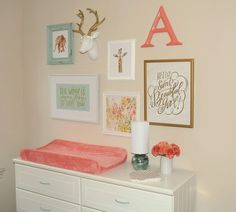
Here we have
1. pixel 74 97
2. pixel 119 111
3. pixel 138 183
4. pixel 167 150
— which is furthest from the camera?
pixel 74 97

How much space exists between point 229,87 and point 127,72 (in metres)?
0.77

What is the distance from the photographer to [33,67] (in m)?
3.06

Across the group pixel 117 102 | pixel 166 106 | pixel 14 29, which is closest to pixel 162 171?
pixel 166 106

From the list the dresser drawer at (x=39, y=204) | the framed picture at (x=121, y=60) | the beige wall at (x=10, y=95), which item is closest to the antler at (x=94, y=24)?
the framed picture at (x=121, y=60)

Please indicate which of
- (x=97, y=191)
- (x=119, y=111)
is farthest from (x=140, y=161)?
(x=119, y=111)

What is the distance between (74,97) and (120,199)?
1075 mm

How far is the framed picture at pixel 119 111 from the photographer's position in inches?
96.1

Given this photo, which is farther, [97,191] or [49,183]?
[49,183]

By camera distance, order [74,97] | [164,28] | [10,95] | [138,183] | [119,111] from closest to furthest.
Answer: [138,183] < [164,28] < [119,111] < [74,97] < [10,95]

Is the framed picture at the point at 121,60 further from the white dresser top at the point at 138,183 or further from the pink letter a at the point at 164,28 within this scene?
the white dresser top at the point at 138,183

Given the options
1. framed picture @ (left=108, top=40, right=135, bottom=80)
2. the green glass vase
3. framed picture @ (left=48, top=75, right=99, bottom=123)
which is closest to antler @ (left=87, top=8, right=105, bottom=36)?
framed picture @ (left=108, top=40, right=135, bottom=80)

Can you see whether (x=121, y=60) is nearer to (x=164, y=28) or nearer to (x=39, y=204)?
(x=164, y=28)

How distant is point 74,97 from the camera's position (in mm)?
2787

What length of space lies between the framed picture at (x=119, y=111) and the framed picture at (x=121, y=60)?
143 mm
